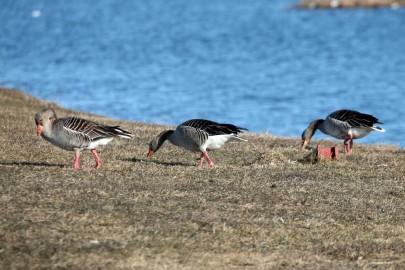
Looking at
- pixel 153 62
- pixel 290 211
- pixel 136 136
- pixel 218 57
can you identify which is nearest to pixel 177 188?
pixel 290 211

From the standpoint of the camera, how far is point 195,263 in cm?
984

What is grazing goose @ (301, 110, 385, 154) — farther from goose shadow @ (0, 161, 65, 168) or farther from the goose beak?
goose shadow @ (0, 161, 65, 168)

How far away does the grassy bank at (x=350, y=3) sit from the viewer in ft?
305

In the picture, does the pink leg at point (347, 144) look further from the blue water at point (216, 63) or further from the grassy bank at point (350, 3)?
the grassy bank at point (350, 3)

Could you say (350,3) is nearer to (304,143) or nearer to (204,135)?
(304,143)

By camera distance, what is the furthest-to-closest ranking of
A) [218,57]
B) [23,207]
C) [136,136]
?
[218,57], [136,136], [23,207]

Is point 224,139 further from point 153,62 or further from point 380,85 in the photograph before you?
point 153,62

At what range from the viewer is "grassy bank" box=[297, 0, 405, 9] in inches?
3654

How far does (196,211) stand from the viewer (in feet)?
38.9

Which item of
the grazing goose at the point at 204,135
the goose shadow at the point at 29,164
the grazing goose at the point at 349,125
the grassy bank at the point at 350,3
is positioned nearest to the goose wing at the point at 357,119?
the grazing goose at the point at 349,125

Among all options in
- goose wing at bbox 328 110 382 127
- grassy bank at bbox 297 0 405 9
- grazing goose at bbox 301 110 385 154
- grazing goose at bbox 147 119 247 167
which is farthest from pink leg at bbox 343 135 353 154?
grassy bank at bbox 297 0 405 9

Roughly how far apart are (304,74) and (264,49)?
13.2 m

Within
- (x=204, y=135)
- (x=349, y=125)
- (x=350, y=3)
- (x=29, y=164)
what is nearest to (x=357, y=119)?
(x=349, y=125)

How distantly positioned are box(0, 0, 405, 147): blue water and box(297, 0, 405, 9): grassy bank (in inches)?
42.6
